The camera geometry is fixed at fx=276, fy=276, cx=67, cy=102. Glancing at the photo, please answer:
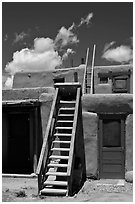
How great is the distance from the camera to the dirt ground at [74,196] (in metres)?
6.65

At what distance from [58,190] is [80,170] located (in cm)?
163

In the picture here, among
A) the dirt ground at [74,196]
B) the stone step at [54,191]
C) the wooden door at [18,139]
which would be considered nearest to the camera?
the dirt ground at [74,196]

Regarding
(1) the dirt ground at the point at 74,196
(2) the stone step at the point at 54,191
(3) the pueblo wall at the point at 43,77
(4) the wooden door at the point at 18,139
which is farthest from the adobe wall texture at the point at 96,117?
(3) the pueblo wall at the point at 43,77

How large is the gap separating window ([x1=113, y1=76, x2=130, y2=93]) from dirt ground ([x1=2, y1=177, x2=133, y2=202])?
9.54m

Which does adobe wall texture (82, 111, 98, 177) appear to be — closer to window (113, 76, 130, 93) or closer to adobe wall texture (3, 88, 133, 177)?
adobe wall texture (3, 88, 133, 177)

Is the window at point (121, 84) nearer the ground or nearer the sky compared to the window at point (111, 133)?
nearer the sky

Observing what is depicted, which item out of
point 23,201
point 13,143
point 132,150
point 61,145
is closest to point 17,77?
point 13,143

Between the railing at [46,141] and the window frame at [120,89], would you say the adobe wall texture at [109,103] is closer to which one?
the railing at [46,141]

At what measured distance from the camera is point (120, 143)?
935 cm

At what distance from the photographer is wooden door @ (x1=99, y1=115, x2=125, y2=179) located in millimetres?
9328

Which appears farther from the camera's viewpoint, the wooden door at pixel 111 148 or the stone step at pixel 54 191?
the wooden door at pixel 111 148

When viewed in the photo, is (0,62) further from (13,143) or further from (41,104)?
(13,143)

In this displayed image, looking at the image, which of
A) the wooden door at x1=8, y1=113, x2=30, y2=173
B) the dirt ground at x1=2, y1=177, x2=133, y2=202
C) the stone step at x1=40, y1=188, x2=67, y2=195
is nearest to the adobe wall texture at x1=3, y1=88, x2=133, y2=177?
the dirt ground at x1=2, y1=177, x2=133, y2=202

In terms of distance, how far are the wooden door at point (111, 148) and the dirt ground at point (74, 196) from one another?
0.62 m
